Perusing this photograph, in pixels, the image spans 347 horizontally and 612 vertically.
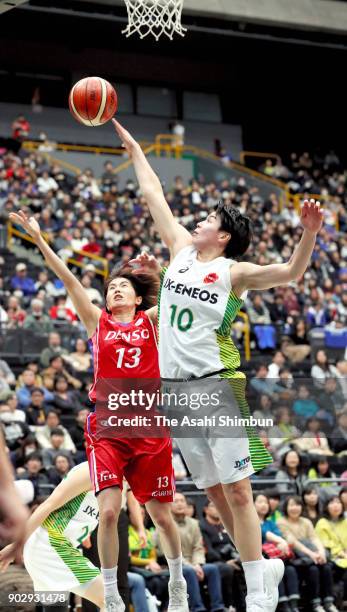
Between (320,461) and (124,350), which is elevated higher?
(320,461)

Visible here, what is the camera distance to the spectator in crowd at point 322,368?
19016mm

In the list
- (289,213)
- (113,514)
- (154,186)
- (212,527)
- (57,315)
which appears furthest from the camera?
(289,213)

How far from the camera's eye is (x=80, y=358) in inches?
675

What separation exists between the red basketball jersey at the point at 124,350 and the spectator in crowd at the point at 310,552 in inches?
208

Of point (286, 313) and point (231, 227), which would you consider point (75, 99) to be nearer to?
point (231, 227)

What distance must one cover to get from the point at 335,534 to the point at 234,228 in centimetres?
649

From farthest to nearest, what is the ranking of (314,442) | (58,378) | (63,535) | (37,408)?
(58,378), (314,442), (37,408), (63,535)

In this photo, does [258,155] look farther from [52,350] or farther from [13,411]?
[13,411]

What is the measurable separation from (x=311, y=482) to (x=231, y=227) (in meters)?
6.82

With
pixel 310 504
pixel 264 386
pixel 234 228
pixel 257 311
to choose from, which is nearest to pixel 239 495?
pixel 234 228

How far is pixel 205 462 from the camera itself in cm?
728

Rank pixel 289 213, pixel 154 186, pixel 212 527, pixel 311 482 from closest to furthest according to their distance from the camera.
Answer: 1. pixel 154 186
2. pixel 212 527
3. pixel 311 482
4. pixel 289 213

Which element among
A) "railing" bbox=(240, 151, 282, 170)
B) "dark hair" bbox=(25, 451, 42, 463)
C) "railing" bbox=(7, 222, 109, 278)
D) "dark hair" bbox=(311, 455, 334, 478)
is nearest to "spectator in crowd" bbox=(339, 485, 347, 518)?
"dark hair" bbox=(311, 455, 334, 478)

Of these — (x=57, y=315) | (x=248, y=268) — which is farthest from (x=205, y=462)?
(x=57, y=315)
